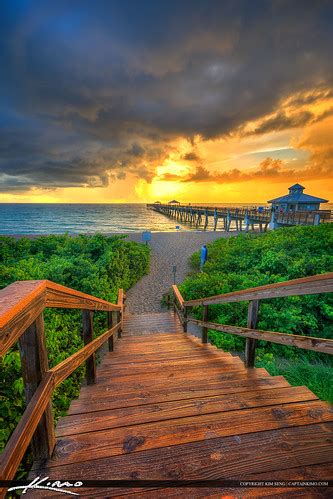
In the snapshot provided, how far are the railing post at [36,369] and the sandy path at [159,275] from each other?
7643 millimetres

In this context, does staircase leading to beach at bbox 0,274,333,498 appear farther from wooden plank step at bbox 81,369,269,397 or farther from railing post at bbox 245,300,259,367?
railing post at bbox 245,300,259,367

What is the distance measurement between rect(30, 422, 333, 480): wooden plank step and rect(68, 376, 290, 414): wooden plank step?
0.52m

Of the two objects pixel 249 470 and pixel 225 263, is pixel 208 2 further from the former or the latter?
pixel 249 470

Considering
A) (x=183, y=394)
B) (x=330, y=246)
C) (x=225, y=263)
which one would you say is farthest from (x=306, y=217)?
(x=183, y=394)

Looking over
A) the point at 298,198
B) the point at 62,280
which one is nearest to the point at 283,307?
the point at 62,280

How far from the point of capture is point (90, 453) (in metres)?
1.29

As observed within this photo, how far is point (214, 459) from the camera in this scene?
1254 millimetres

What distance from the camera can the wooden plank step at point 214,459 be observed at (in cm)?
117

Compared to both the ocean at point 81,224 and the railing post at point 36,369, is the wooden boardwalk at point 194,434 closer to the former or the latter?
the railing post at point 36,369

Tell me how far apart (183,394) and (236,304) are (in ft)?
15.7

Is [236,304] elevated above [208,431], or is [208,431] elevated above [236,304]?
[208,431]

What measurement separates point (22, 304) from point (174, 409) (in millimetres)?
1482
